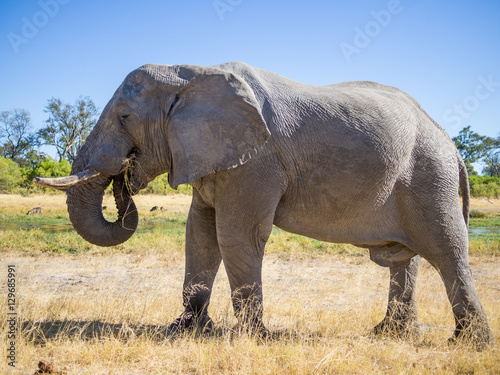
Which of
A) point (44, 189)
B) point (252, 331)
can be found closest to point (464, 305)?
point (252, 331)

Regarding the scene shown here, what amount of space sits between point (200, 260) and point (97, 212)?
1.30 metres

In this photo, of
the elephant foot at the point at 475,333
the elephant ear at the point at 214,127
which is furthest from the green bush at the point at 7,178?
the elephant foot at the point at 475,333

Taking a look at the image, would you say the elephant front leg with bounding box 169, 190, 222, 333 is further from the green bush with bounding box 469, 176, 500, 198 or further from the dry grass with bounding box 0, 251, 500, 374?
the green bush with bounding box 469, 176, 500, 198

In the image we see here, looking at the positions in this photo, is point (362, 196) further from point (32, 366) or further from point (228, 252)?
point (32, 366)

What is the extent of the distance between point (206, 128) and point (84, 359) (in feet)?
7.78

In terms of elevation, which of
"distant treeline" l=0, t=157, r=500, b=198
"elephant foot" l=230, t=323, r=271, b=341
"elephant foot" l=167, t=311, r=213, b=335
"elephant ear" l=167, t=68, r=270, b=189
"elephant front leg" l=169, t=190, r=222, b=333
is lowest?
"elephant foot" l=167, t=311, r=213, b=335

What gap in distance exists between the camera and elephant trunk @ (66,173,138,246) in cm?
459

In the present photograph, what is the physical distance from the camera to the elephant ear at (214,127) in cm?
436

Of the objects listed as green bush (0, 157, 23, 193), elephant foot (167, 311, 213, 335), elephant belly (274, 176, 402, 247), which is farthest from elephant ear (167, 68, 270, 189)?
green bush (0, 157, 23, 193)

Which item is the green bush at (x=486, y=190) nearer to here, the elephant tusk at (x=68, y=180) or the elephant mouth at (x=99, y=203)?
the elephant mouth at (x=99, y=203)

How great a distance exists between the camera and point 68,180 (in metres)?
4.25

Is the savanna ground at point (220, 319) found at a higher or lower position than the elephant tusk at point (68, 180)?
lower

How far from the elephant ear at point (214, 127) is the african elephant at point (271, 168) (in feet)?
0.03

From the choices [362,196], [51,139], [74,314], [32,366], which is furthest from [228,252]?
[51,139]
